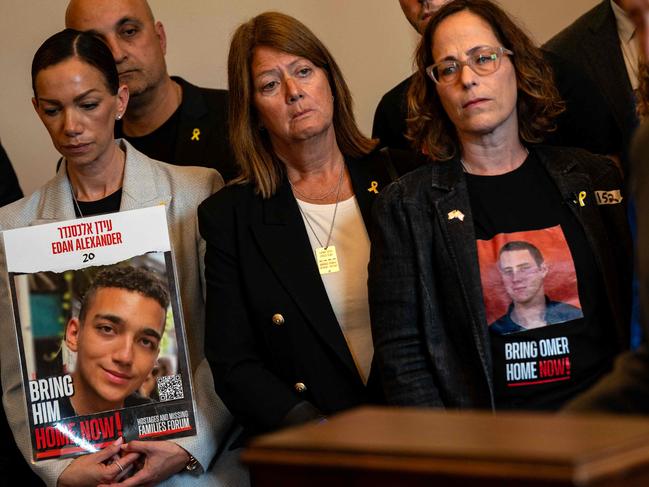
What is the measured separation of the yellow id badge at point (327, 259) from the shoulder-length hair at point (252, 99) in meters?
0.23

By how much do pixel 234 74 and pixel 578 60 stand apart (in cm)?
116

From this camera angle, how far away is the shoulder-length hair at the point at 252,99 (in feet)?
10.4

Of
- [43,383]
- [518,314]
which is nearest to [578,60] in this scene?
[518,314]

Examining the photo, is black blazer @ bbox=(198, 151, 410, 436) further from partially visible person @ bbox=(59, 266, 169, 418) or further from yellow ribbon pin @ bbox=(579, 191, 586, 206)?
yellow ribbon pin @ bbox=(579, 191, 586, 206)

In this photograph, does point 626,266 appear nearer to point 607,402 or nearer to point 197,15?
point 607,402

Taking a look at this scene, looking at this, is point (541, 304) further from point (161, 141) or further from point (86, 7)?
point (86, 7)

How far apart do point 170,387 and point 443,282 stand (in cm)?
84

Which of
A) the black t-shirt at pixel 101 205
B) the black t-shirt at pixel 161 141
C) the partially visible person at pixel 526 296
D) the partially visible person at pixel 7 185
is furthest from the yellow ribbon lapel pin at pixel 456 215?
the partially visible person at pixel 7 185

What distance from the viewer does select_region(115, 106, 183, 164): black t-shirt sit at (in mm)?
3930

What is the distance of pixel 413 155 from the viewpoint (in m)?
3.26

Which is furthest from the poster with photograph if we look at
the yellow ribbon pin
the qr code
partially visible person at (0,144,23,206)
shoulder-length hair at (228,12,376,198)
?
the yellow ribbon pin

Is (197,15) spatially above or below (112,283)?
above

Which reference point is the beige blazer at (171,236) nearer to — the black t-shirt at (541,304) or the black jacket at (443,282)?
the black jacket at (443,282)

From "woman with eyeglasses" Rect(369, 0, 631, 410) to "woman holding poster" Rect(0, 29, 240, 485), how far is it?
2.26ft
